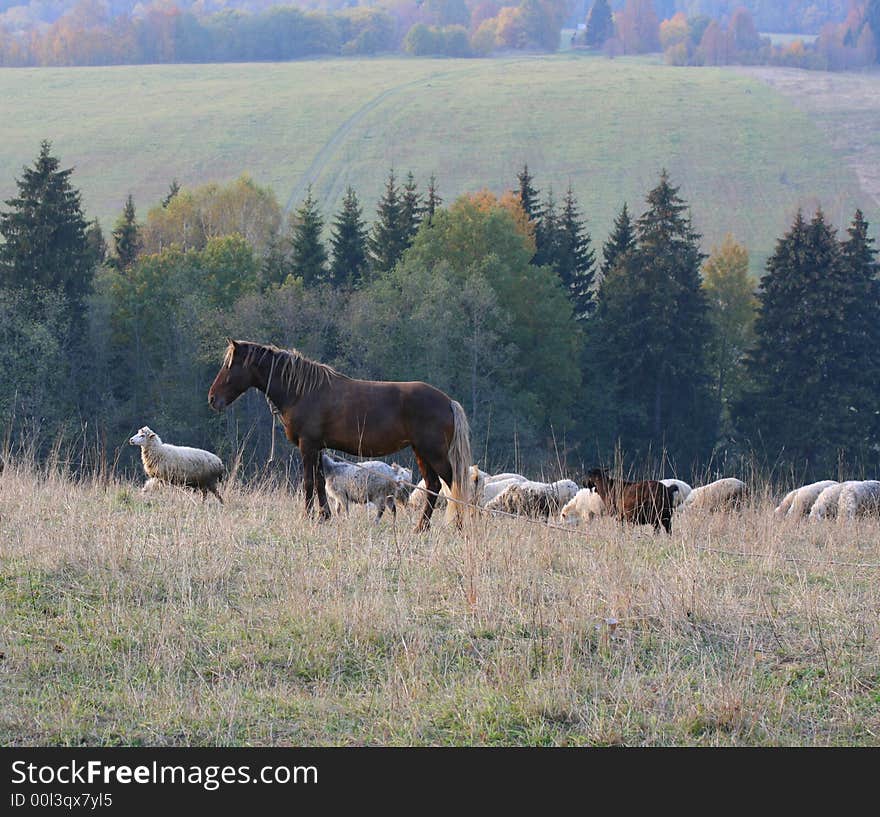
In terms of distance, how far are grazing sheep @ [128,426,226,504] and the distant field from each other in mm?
73464

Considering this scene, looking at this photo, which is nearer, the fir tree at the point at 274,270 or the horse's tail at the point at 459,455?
the horse's tail at the point at 459,455

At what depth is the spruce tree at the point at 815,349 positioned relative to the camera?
54875mm

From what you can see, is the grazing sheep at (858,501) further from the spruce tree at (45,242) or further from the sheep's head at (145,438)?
the spruce tree at (45,242)

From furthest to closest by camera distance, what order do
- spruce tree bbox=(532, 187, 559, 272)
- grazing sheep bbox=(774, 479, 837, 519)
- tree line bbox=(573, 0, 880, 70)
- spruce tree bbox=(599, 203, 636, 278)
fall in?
tree line bbox=(573, 0, 880, 70), spruce tree bbox=(532, 187, 559, 272), spruce tree bbox=(599, 203, 636, 278), grazing sheep bbox=(774, 479, 837, 519)

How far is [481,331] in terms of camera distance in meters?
56.2

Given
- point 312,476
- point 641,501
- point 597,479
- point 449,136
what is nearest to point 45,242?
point 312,476

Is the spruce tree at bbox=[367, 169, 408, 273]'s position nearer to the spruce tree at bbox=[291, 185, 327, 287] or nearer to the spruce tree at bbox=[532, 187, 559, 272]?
the spruce tree at bbox=[291, 185, 327, 287]

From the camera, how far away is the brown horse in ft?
46.2

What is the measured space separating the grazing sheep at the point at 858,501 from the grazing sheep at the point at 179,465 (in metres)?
8.88

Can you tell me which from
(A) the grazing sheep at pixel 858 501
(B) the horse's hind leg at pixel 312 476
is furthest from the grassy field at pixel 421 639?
(A) the grazing sheep at pixel 858 501

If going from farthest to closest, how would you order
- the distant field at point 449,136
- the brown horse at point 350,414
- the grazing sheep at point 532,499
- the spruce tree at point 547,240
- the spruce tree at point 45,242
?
the distant field at point 449,136, the spruce tree at point 547,240, the spruce tree at point 45,242, the grazing sheep at point 532,499, the brown horse at point 350,414

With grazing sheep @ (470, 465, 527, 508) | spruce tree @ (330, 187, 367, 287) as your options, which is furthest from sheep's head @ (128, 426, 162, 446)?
spruce tree @ (330, 187, 367, 287)

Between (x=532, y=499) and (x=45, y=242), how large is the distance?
142ft

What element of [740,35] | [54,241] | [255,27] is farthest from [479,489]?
[740,35]
